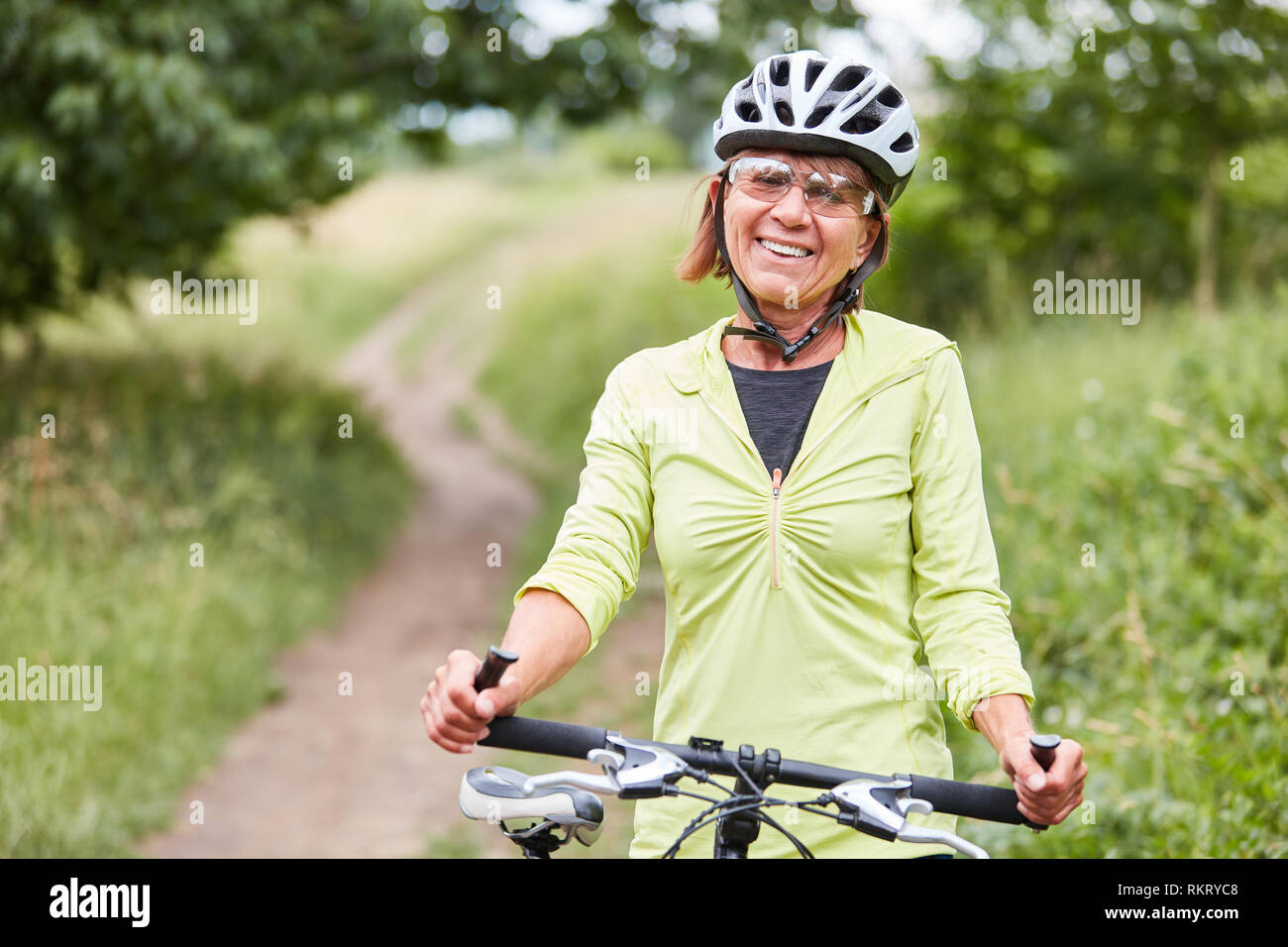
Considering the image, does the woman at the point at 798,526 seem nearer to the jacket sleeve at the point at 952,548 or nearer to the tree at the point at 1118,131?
the jacket sleeve at the point at 952,548

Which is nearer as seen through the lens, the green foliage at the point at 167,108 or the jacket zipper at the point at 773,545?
the jacket zipper at the point at 773,545

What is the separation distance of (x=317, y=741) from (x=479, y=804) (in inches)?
228

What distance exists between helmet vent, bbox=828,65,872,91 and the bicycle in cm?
137

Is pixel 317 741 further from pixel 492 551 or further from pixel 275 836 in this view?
pixel 492 551

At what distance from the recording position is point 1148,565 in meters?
5.97

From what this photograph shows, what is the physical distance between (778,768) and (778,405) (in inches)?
28.4

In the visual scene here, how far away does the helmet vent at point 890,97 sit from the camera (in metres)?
2.56

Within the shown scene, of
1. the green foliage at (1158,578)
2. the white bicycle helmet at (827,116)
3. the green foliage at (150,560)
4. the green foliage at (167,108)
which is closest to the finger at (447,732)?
the white bicycle helmet at (827,116)

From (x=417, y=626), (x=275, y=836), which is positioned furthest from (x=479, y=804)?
(x=417, y=626)

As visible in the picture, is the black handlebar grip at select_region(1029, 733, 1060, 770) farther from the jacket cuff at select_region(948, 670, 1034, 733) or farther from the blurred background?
the blurred background

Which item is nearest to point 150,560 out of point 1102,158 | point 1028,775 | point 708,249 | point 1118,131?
point 708,249

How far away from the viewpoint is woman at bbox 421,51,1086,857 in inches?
88.3

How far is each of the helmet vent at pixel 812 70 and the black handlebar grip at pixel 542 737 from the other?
129 centimetres

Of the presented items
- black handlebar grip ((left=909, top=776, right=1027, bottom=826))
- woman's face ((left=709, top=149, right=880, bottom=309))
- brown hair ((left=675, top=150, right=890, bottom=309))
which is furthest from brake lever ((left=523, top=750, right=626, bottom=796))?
brown hair ((left=675, top=150, right=890, bottom=309))
